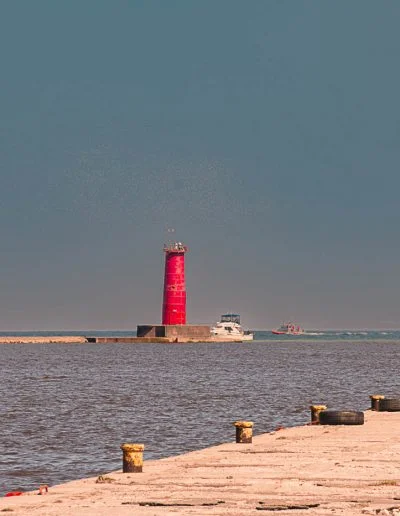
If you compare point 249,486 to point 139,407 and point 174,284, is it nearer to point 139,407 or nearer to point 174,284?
point 139,407

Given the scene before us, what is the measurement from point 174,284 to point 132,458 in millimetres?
130533

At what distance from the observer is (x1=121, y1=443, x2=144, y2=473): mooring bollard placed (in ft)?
68.8

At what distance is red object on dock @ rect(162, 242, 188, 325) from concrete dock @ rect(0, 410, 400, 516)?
125 meters

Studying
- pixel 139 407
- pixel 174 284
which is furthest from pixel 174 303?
pixel 139 407

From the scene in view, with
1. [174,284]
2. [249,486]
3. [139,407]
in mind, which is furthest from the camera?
[174,284]

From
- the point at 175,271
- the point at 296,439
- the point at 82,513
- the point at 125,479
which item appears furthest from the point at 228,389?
the point at 175,271

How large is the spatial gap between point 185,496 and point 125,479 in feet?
8.59

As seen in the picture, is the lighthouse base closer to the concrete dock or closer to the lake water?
the lake water

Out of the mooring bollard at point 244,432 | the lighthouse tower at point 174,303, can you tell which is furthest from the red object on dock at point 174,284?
the mooring bollard at point 244,432

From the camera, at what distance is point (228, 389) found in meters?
63.2

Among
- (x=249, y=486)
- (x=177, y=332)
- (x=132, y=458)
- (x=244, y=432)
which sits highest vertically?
(x=177, y=332)

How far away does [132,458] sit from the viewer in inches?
831

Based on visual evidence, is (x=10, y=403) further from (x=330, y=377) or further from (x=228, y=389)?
(x=330, y=377)

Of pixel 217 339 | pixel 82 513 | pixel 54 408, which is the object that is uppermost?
pixel 217 339
